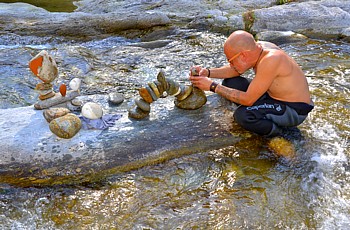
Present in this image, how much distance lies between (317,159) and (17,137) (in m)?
3.12

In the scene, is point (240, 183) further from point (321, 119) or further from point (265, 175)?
point (321, 119)

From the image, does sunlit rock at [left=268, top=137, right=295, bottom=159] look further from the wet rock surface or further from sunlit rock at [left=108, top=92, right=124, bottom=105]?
the wet rock surface

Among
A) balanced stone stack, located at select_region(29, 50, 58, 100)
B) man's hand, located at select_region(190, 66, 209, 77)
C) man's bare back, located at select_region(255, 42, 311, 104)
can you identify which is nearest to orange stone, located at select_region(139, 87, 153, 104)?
man's hand, located at select_region(190, 66, 209, 77)

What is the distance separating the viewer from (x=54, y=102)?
3881 millimetres

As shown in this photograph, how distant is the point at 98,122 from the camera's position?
3.76 metres

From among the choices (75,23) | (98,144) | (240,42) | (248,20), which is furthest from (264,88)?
(75,23)

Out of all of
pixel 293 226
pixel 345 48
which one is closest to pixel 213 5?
pixel 345 48

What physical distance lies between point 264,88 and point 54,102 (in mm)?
2279

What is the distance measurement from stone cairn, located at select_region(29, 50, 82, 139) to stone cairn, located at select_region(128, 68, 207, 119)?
2.17 feet

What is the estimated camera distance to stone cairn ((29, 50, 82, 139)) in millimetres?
3529

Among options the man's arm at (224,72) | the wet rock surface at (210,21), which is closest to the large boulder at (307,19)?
the wet rock surface at (210,21)

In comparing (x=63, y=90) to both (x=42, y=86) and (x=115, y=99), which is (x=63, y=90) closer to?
(x=42, y=86)

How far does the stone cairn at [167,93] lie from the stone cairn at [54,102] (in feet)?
2.17

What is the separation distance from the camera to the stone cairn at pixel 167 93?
12.4 ft
